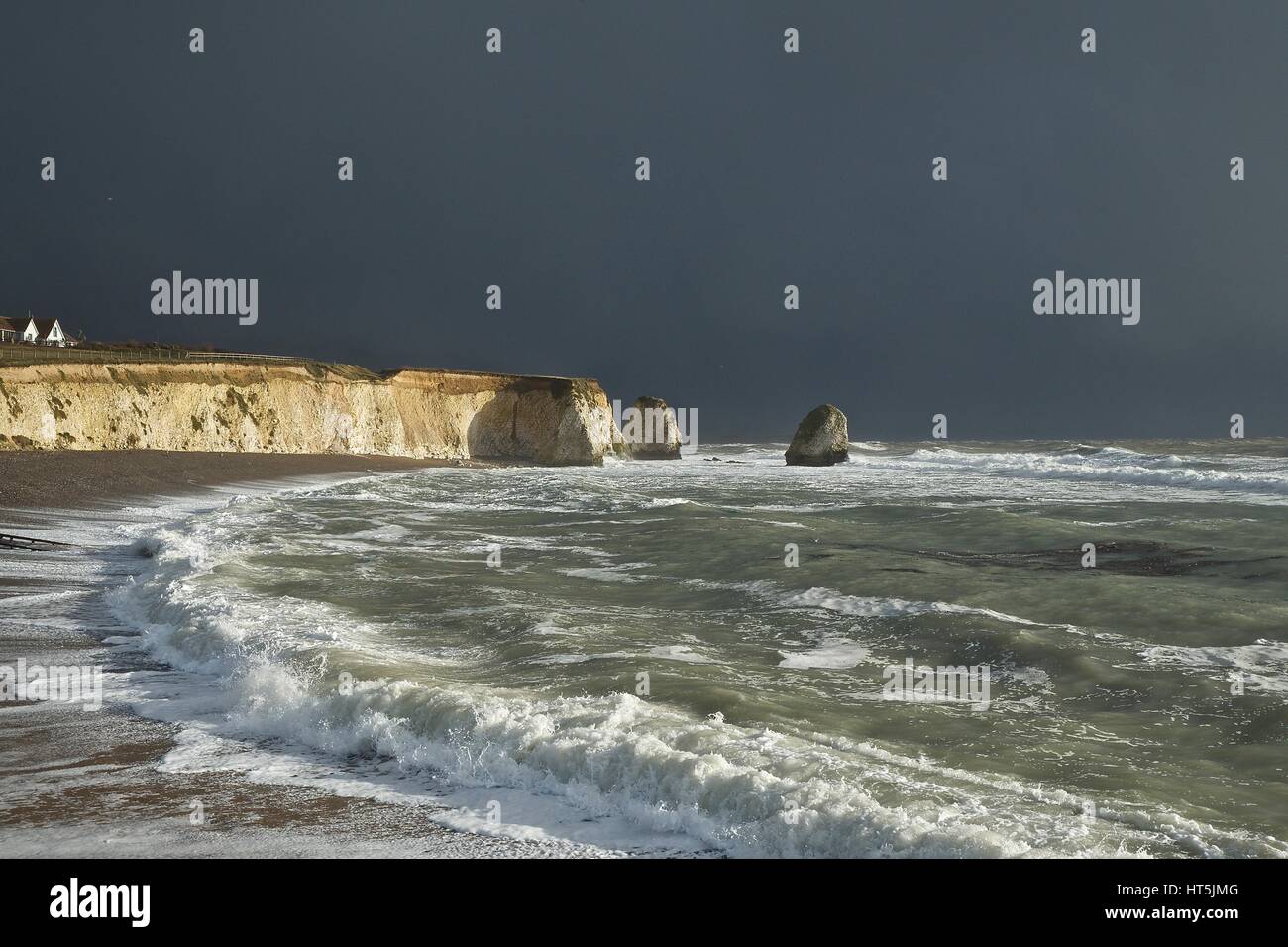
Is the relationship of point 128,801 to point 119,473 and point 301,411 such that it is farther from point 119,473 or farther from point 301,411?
point 301,411

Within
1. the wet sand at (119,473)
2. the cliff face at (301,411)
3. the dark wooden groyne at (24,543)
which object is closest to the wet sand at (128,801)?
the dark wooden groyne at (24,543)

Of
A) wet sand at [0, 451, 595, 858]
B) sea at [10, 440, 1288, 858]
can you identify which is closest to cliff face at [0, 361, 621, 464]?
sea at [10, 440, 1288, 858]

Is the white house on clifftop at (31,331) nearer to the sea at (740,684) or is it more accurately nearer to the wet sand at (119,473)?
the wet sand at (119,473)

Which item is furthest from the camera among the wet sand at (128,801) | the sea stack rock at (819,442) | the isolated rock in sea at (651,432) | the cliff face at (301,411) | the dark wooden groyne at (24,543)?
the isolated rock in sea at (651,432)

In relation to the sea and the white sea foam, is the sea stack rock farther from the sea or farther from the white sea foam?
the white sea foam
